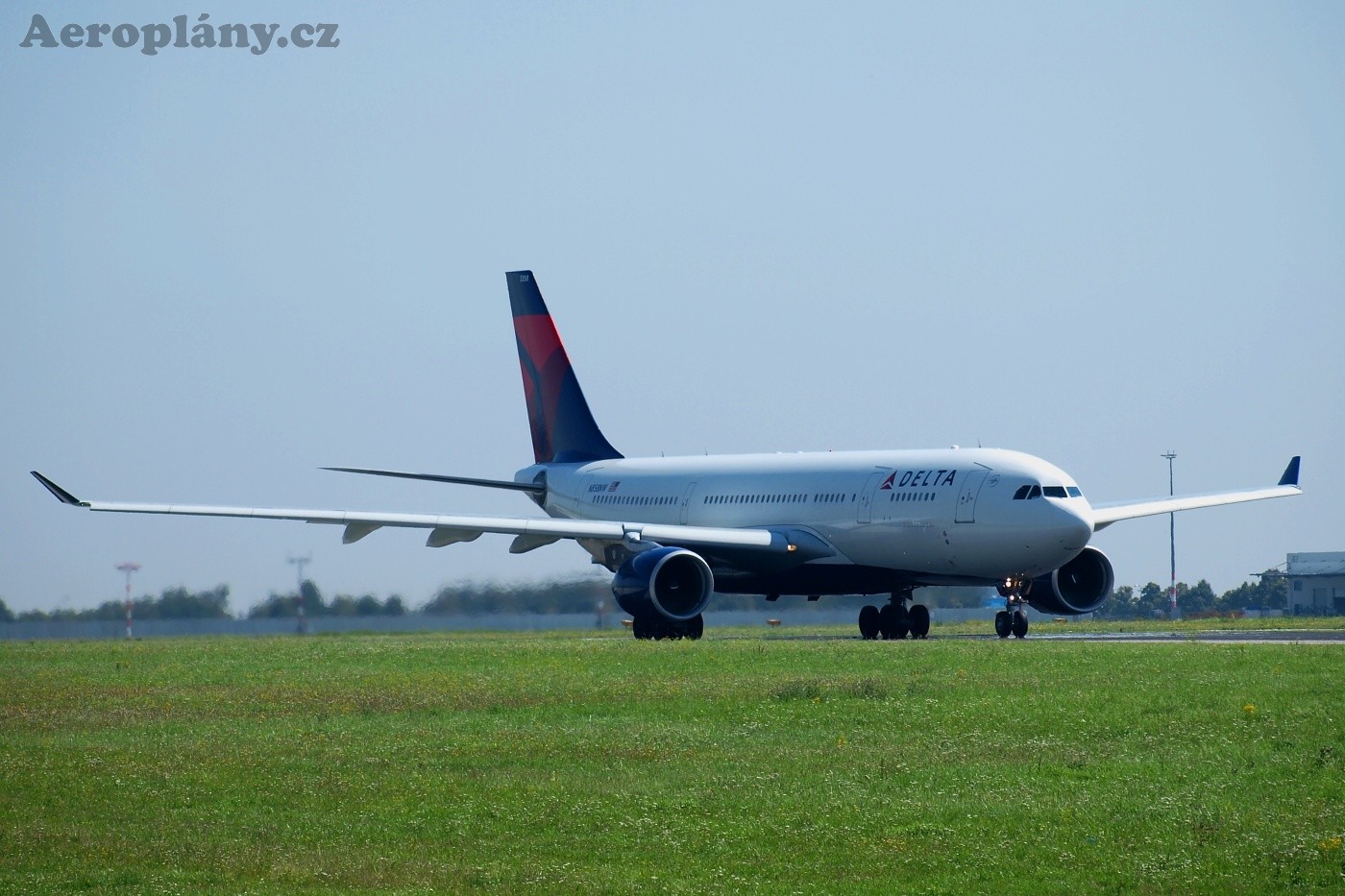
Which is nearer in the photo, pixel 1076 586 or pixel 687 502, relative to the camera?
pixel 1076 586

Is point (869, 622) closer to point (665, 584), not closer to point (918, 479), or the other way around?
point (918, 479)

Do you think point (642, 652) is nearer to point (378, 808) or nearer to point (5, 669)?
point (5, 669)

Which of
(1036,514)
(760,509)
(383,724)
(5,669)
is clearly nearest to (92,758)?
(383,724)

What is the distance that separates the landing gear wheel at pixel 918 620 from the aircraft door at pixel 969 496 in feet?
14.5

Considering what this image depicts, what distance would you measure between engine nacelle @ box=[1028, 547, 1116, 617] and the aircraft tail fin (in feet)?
46.1

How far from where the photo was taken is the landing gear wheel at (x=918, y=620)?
38.6 meters

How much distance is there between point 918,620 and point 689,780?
24789mm

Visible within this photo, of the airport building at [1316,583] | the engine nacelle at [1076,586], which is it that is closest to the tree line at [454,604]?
the engine nacelle at [1076,586]

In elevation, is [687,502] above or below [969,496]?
above

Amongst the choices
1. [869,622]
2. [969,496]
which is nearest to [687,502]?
[869,622]

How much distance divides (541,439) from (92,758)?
1327 inches

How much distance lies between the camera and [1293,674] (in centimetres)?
2269

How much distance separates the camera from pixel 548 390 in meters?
49.1

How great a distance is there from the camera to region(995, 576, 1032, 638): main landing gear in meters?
36.0
